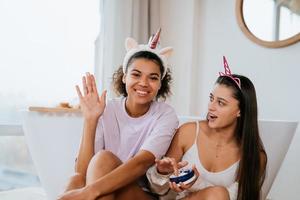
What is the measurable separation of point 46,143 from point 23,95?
0.50m

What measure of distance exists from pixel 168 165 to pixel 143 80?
0.35 metres

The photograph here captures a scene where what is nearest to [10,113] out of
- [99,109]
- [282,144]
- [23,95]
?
[23,95]

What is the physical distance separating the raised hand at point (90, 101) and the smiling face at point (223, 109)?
1.37 ft

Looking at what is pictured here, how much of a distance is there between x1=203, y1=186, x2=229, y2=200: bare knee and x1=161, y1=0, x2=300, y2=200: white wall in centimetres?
107

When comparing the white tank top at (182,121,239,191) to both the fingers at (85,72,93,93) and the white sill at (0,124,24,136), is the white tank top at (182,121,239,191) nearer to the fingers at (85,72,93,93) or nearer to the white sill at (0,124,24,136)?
the fingers at (85,72,93,93)

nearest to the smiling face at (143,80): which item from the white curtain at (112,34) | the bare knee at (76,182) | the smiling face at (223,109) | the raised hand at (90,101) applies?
the raised hand at (90,101)

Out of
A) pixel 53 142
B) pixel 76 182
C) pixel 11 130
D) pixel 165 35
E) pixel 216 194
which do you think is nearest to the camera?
pixel 216 194

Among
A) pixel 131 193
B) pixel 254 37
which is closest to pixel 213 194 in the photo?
pixel 131 193

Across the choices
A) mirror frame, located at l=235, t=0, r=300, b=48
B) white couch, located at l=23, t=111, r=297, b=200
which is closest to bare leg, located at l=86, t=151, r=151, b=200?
white couch, located at l=23, t=111, r=297, b=200

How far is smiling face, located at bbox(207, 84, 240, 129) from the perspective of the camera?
4.33ft

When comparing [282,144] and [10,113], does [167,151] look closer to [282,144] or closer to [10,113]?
[282,144]

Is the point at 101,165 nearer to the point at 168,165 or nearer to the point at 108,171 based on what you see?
the point at 108,171

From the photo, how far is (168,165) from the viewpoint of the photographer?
1.22m

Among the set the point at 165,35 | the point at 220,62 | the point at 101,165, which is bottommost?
the point at 101,165
